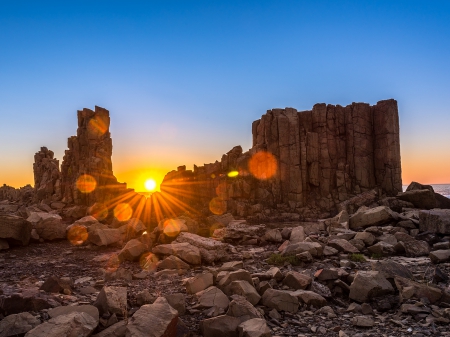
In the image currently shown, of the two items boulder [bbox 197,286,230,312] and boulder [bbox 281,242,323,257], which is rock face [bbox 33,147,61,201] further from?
boulder [bbox 197,286,230,312]

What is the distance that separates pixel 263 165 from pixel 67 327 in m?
29.1

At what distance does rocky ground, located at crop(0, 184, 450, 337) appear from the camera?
204 inches

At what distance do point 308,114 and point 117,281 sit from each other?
28.8 m

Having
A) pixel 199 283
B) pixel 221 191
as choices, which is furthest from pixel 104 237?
pixel 221 191

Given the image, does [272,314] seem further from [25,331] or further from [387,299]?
[25,331]

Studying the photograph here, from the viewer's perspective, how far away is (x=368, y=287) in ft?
22.2

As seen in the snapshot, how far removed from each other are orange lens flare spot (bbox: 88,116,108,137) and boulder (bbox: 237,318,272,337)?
3835 cm

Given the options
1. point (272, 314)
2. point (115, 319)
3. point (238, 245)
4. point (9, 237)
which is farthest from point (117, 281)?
point (9, 237)

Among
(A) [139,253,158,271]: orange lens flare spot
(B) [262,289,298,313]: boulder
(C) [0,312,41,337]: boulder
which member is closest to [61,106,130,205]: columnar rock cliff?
(A) [139,253,158,271]: orange lens flare spot

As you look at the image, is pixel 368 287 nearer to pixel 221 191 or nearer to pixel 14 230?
pixel 14 230

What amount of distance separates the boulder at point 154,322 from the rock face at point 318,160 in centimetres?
2508

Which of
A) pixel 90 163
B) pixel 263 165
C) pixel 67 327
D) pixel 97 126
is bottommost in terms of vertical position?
pixel 67 327

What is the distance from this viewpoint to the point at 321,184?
3162cm

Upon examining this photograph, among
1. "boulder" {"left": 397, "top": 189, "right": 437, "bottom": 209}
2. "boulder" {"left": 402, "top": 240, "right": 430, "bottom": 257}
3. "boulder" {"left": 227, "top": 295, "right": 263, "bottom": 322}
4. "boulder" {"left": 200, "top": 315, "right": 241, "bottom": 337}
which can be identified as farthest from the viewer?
"boulder" {"left": 397, "top": 189, "right": 437, "bottom": 209}
